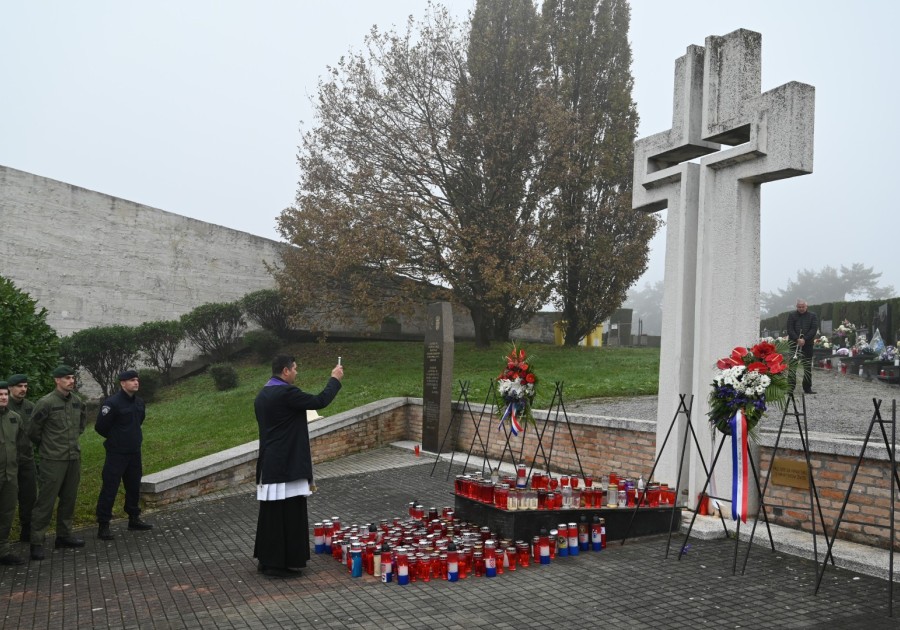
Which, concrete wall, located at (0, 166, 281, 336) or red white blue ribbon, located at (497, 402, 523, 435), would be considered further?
concrete wall, located at (0, 166, 281, 336)

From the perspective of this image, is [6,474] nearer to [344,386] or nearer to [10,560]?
[10,560]

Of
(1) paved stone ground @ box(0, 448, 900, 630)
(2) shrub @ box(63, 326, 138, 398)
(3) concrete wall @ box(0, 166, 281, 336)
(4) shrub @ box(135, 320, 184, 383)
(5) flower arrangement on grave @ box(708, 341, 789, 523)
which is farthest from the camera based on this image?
(4) shrub @ box(135, 320, 184, 383)

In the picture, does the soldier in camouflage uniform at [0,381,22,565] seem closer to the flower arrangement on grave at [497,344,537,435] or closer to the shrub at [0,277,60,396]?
the shrub at [0,277,60,396]

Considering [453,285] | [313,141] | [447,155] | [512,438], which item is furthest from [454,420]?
[313,141]

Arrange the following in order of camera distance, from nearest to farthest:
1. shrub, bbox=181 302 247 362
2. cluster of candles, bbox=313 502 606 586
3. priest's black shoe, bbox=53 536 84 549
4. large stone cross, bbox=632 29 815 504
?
cluster of candles, bbox=313 502 606 586, priest's black shoe, bbox=53 536 84 549, large stone cross, bbox=632 29 815 504, shrub, bbox=181 302 247 362

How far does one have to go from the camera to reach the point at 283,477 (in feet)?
21.3

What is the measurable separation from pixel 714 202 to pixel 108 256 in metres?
20.1

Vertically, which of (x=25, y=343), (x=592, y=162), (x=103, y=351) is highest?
(x=592, y=162)

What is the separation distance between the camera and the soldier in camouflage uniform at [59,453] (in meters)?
7.43

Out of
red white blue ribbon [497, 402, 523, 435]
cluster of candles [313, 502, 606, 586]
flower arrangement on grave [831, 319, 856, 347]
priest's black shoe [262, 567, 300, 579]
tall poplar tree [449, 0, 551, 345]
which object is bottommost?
priest's black shoe [262, 567, 300, 579]

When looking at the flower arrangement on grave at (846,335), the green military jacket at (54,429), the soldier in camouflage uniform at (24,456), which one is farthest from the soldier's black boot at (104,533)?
the flower arrangement on grave at (846,335)

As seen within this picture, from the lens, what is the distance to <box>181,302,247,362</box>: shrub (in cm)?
2341

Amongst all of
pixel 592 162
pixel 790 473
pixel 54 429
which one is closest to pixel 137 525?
pixel 54 429

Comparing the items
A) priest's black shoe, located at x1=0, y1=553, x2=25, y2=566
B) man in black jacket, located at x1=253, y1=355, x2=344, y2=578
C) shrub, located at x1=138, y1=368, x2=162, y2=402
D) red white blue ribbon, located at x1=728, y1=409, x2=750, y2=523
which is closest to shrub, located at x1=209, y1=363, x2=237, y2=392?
shrub, located at x1=138, y1=368, x2=162, y2=402
